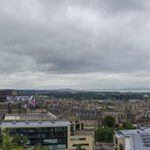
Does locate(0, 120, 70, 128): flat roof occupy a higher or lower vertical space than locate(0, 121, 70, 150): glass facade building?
higher

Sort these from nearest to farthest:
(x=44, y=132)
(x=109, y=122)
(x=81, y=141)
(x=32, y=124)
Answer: (x=44, y=132)
(x=32, y=124)
(x=81, y=141)
(x=109, y=122)

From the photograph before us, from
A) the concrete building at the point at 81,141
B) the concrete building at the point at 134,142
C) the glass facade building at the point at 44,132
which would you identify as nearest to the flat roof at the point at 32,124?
the glass facade building at the point at 44,132

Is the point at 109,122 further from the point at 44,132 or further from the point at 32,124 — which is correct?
the point at 32,124

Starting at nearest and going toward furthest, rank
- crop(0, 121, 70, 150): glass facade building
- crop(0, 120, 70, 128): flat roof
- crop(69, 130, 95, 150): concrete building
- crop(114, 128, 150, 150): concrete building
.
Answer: crop(114, 128, 150, 150): concrete building → crop(0, 121, 70, 150): glass facade building → crop(0, 120, 70, 128): flat roof → crop(69, 130, 95, 150): concrete building

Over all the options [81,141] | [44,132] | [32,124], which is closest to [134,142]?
[81,141]

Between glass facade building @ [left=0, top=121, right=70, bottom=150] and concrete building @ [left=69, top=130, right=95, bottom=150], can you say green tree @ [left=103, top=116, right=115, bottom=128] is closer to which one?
concrete building @ [left=69, top=130, right=95, bottom=150]

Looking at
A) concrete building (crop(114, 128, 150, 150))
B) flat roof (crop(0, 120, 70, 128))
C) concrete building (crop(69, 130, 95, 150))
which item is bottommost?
concrete building (crop(69, 130, 95, 150))

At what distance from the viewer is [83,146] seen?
7531 cm

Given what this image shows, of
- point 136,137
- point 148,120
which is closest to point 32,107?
point 148,120

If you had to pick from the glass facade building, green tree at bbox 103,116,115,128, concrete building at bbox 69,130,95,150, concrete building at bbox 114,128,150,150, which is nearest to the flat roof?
the glass facade building

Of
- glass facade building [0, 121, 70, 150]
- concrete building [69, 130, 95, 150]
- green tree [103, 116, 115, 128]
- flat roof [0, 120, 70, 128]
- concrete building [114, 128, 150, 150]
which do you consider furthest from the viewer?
green tree [103, 116, 115, 128]

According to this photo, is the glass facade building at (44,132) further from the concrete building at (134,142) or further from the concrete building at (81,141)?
the concrete building at (134,142)

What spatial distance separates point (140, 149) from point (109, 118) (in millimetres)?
88965

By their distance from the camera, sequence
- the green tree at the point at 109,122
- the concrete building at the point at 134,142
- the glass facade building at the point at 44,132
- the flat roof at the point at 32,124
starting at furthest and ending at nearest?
1. the green tree at the point at 109,122
2. the flat roof at the point at 32,124
3. the glass facade building at the point at 44,132
4. the concrete building at the point at 134,142
